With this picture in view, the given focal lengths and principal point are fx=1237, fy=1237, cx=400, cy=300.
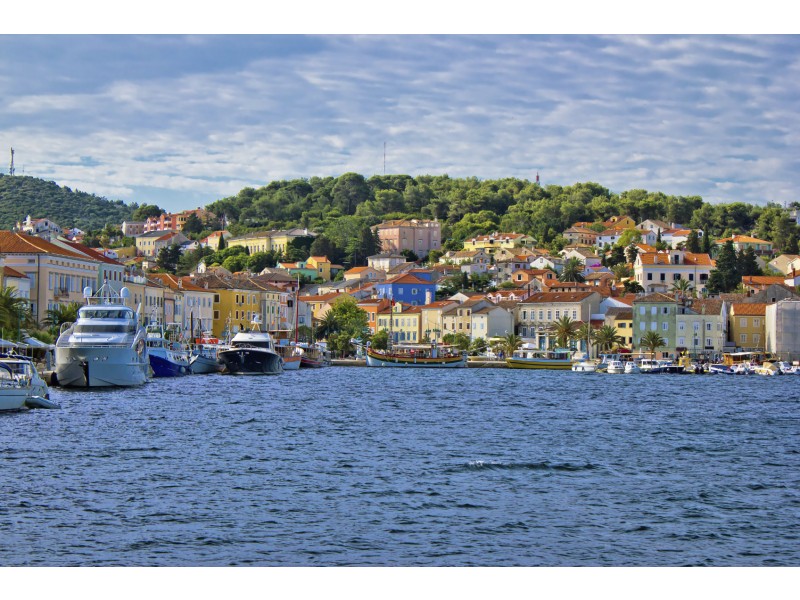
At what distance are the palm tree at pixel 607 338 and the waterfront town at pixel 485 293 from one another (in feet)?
1.18

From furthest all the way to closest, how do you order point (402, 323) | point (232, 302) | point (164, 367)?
1. point (402, 323)
2. point (232, 302)
3. point (164, 367)

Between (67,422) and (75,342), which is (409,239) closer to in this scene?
(75,342)

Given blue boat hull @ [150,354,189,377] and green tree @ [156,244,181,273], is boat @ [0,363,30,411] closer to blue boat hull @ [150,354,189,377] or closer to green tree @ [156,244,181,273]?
blue boat hull @ [150,354,189,377]

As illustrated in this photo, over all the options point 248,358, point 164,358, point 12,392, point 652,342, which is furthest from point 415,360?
point 12,392

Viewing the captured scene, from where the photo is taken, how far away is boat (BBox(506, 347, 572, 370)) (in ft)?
250

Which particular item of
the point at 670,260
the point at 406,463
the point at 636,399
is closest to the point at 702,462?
the point at 406,463

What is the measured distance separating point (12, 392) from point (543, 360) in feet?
164

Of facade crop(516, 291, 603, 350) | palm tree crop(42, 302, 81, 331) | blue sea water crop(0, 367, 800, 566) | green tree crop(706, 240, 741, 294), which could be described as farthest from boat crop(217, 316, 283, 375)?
green tree crop(706, 240, 741, 294)

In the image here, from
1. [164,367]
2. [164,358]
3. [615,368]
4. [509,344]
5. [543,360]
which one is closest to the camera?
[164,358]

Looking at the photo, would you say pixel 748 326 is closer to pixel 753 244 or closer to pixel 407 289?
pixel 407 289

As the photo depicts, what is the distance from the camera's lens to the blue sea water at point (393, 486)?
1450 cm

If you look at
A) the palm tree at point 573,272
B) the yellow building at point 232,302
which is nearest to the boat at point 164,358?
the yellow building at point 232,302

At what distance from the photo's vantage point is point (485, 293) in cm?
10581

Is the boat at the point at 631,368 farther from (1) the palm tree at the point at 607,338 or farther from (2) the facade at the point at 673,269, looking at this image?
(2) the facade at the point at 673,269
